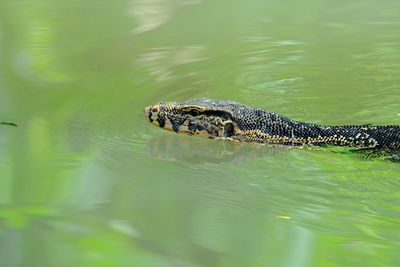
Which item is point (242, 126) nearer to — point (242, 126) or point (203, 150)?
point (242, 126)

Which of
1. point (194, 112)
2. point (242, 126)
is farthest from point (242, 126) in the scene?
point (194, 112)

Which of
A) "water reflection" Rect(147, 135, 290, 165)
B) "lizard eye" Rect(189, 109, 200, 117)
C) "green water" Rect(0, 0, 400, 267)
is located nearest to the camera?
"green water" Rect(0, 0, 400, 267)

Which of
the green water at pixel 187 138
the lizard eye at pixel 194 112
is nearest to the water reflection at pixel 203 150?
the green water at pixel 187 138

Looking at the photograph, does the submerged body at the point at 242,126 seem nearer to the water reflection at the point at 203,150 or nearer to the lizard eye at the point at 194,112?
the lizard eye at the point at 194,112

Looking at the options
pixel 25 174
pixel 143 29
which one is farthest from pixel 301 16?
pixel 25 174

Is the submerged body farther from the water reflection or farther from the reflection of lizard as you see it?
the water reflection

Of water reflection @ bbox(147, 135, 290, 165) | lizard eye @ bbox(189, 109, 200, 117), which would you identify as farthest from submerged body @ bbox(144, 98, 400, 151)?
water reflection @ bbox(147, 135, 290, 165)

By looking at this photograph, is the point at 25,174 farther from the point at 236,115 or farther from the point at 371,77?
the point at 371,77
